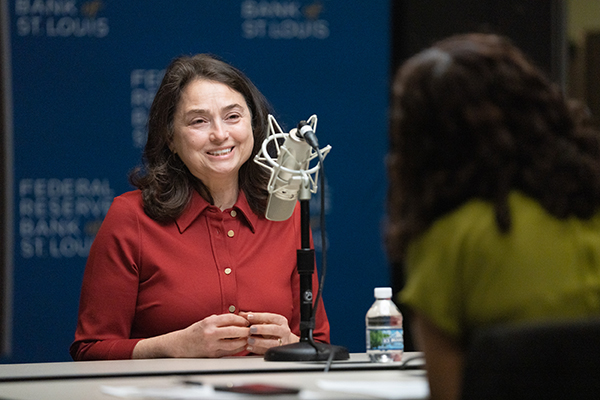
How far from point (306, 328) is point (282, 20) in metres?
1.76

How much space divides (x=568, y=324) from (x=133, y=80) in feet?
8.21

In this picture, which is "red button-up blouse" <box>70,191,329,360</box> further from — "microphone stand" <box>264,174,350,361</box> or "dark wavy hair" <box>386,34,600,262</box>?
"dark wavy hair" <box>386,34,600,262</box>

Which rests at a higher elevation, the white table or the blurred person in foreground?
the blurred person in foreground

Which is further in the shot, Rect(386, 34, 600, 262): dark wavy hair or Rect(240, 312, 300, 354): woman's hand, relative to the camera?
Rect(240, 312, 300, 354): woman's hand

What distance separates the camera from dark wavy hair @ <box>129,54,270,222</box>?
224 cm

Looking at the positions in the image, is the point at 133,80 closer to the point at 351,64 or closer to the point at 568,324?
the point at 351,64

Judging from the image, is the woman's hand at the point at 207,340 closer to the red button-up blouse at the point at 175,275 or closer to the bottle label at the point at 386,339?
the red button-up blouse at the point at 175,275

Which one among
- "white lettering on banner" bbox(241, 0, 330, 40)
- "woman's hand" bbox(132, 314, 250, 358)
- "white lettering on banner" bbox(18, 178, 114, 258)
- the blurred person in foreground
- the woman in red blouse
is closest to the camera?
the blurred person in foreground

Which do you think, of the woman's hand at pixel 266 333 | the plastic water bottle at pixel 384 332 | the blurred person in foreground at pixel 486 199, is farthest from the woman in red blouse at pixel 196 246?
the blurred person in foreground at pixel 486 199

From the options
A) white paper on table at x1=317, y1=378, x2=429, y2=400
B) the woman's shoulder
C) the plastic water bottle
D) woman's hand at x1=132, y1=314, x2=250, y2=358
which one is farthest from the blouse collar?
white paper on table at x1=317, y1=378, x2=429, y2=400

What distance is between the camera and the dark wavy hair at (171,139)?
7.36 ft

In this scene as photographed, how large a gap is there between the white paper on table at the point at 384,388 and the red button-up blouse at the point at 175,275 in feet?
2.72

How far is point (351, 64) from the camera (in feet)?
10.2

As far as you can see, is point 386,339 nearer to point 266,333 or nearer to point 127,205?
point 266,333
